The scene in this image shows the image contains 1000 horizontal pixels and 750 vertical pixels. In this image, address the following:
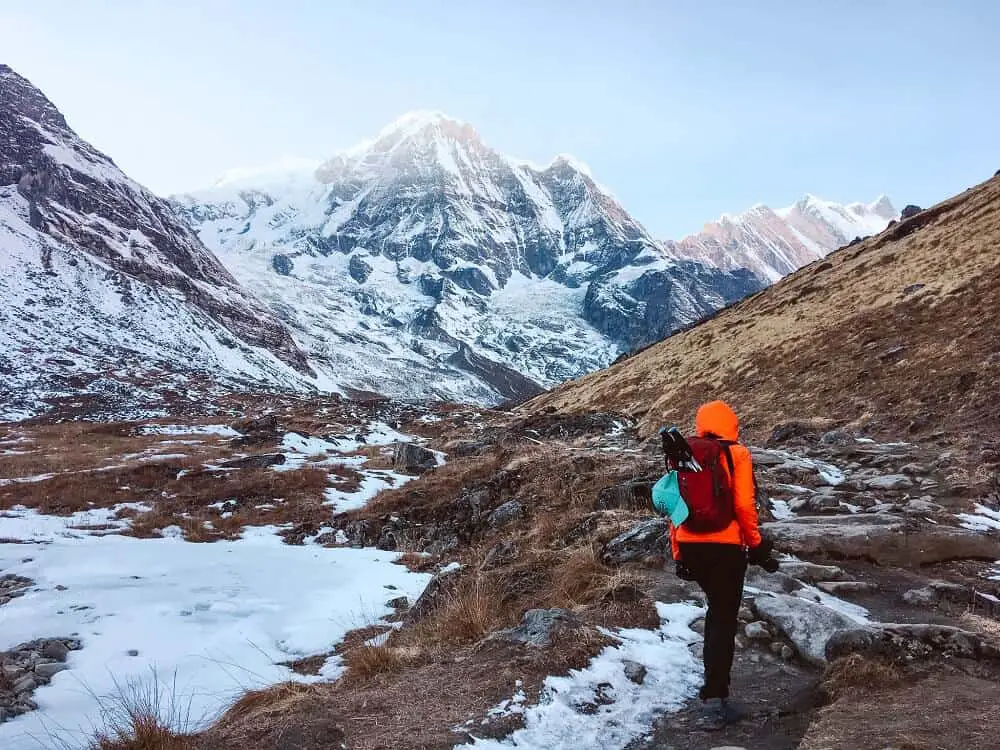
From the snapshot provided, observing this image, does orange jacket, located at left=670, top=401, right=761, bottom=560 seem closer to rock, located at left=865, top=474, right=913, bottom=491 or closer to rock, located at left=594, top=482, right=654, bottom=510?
rock, located at left=594, top=482, right=654, bottom=510

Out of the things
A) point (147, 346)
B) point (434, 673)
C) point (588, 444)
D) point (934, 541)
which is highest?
point (147, 346)

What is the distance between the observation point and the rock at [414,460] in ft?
86.6

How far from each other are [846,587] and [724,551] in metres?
3.42

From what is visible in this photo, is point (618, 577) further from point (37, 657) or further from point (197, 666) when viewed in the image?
point (37, 657)

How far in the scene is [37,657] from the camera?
7.25m

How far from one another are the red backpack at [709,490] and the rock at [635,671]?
1.38 m

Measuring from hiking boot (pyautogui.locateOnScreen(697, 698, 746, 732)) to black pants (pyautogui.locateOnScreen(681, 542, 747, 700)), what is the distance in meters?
0.06

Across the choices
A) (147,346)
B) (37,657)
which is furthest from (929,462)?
(147,346)

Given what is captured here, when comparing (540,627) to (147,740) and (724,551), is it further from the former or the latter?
(147,740)

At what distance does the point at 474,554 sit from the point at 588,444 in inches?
558

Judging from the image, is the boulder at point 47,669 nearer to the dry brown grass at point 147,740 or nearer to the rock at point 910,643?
the dry brown grass at point 147,740

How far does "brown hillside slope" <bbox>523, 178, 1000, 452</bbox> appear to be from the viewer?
55.9 feet

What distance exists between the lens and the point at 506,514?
13.0 meters

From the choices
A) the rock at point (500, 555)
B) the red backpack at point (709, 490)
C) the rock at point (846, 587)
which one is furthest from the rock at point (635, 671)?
the rock at point (500, 555)
